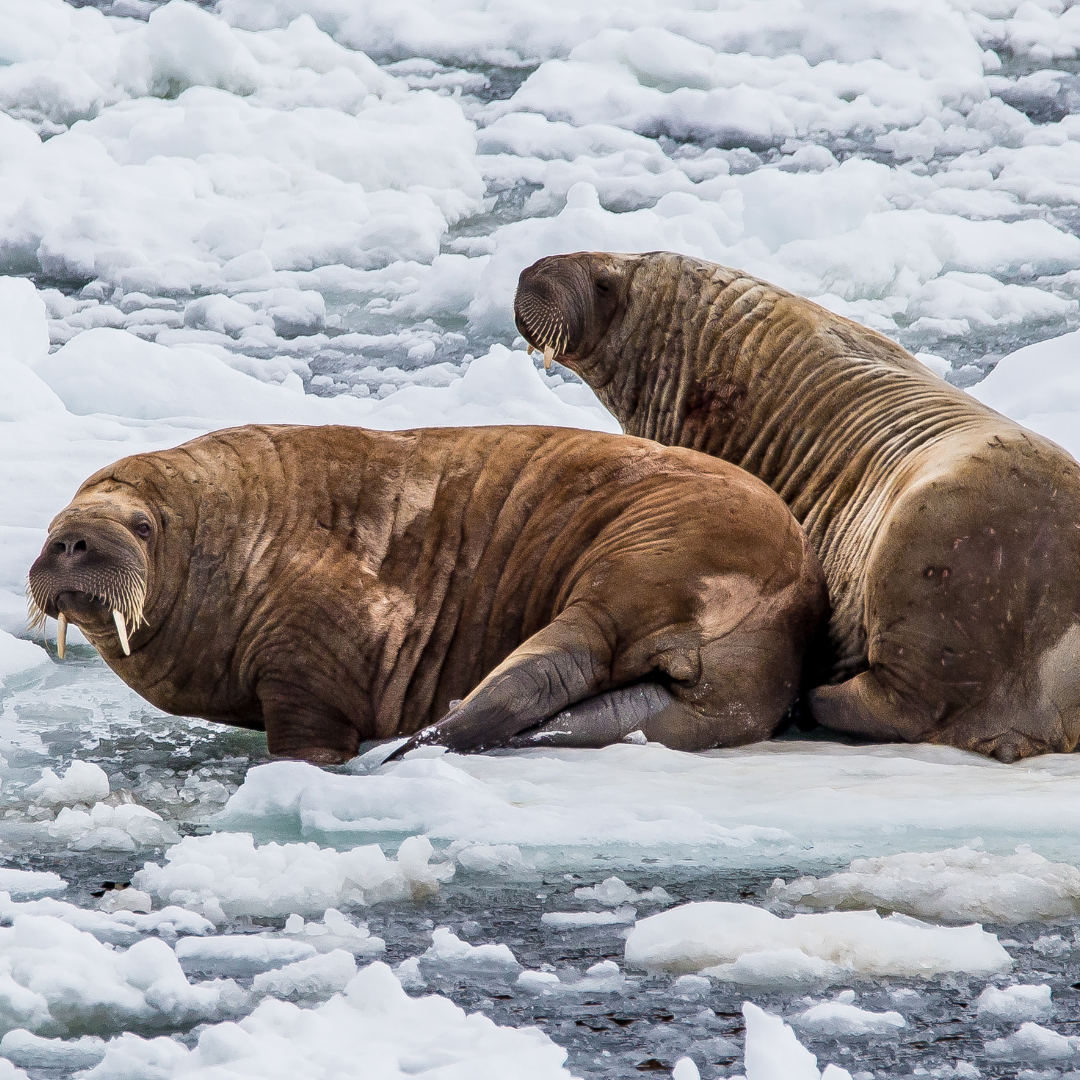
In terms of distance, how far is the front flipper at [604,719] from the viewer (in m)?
4.30

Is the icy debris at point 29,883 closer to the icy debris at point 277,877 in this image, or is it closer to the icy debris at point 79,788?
the icy debris at point 277,877

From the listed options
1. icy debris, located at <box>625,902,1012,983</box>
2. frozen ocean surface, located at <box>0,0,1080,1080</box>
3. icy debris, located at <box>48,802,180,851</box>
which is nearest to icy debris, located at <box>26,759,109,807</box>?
frozen ocean surface, located at <box>0,0,1080,1080</box>

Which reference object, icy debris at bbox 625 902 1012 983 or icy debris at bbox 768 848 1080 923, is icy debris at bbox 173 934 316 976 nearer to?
icy debris at bbox 625 902 1012 983

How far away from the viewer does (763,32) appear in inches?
744

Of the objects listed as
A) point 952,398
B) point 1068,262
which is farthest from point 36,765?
point 1068,262

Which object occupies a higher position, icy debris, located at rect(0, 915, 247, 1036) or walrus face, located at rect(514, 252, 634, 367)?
walrus face, located at rect(514, 252, 634, 367)

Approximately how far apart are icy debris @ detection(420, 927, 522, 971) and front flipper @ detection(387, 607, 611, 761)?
4.71 ft

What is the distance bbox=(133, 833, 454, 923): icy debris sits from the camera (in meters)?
2.91

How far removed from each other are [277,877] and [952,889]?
1.30m

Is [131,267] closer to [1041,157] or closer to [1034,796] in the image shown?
[1041,157]

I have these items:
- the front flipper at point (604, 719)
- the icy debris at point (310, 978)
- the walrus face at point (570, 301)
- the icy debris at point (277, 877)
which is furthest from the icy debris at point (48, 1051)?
the walrus face at point (570, 301)

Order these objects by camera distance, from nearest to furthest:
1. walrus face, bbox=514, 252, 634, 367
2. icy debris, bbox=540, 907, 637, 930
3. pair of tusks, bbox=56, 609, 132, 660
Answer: icy debris, bbox=540, 907, 637, 930 < pair of tusks, bbox=56, 609, 132, 660 < walrus face, bbox=514, 252, 634, 367

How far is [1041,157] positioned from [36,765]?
50.3 feet

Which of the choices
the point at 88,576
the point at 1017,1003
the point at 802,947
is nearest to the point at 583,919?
the point at 802,947
